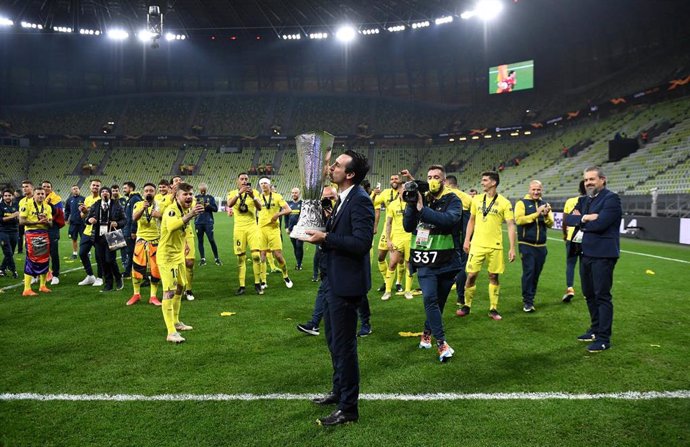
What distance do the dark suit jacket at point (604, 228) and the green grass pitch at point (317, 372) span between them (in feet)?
4.13

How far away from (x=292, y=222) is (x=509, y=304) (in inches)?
211

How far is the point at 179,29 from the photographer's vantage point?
5084cm

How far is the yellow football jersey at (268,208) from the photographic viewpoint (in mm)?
9875

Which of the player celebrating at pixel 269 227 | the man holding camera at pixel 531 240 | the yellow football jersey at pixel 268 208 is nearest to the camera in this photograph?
the man holding camera at pixel 531 240

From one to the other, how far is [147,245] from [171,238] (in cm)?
241

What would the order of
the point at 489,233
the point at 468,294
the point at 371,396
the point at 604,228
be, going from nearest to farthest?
the point at 371,396 < the point at 604,228 < the point at 489,233 < the point at 468,294

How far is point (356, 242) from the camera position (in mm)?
3561

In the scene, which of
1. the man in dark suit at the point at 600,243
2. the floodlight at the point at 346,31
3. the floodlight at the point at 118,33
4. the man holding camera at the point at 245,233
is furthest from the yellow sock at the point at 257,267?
the floodlight at the point at 118,33

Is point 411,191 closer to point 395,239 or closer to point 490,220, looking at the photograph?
point 490,220

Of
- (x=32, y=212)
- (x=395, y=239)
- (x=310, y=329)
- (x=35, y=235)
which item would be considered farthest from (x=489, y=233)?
(x=32, y=212)

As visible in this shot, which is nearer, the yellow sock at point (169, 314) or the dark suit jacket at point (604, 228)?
the dark suit jacket at point (604, 228)

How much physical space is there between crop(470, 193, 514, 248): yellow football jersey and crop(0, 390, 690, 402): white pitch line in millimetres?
3132

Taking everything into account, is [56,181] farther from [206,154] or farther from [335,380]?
[335,380]

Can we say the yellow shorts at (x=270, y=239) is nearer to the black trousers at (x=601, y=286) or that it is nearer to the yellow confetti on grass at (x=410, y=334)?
the yellow confetti on grass at (x=410, y=334)
